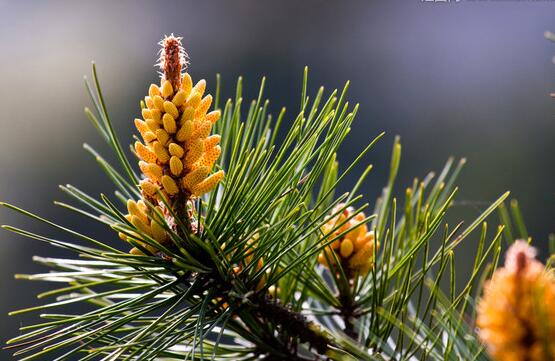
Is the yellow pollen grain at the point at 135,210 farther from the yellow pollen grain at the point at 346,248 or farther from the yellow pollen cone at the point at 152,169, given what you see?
the yellow pollen grain at the point at 346,248

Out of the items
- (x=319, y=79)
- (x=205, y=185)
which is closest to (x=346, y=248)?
(x=205, y=185)

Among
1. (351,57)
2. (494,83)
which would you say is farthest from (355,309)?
(351,57)

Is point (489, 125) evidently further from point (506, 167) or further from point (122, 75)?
point (122, 75)

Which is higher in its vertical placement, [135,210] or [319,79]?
[319,79]

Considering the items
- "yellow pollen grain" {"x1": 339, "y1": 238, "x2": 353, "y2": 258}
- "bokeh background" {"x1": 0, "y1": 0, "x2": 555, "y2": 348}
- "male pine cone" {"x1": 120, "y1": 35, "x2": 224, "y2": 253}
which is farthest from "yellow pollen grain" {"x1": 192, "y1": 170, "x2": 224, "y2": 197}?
"bokeh background" {"x1": 0, "y1": 0, "x2": 555, "y2": 348}

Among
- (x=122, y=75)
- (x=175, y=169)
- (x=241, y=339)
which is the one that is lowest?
(x=241, y=339)

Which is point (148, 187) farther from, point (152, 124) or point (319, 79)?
point (319, 79)

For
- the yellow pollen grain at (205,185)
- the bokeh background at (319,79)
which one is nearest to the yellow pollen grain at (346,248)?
the yellow pollen grain at (205,185)
